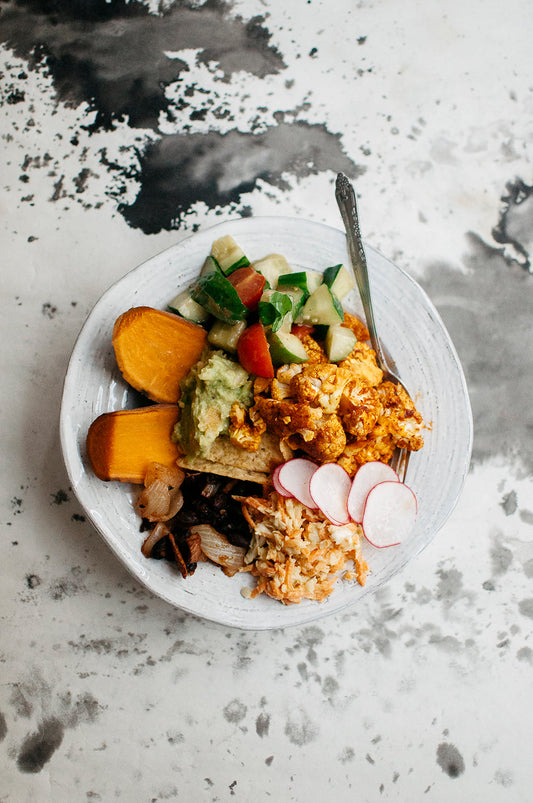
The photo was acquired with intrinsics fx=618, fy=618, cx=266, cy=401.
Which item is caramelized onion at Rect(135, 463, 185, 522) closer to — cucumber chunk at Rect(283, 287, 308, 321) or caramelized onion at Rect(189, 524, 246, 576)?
caramelized onion at Rect(189, 524, 246, 576)

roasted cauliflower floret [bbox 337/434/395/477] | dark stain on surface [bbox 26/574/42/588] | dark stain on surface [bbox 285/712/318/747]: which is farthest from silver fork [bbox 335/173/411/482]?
dark stain on surface [bbox 26/574/42/588]

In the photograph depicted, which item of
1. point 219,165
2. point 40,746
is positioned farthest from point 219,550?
point 219,165

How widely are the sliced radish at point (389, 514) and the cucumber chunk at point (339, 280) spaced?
847 millimetres

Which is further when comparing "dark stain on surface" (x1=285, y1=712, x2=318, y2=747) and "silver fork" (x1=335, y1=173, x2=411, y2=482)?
"dark stain on surface" (x1=285, y1=712, x2=318, y2=747)

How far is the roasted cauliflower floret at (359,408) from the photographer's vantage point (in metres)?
2.50

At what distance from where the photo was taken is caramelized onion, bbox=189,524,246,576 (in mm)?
2619

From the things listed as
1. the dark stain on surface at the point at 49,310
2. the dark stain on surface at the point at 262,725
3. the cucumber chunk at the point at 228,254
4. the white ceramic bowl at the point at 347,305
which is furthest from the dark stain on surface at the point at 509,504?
the dark stain on surface at the point at 49,310

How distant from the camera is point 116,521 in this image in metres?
2.58

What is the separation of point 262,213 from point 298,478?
141 cm

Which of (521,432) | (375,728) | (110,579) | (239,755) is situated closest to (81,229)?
(110,579)

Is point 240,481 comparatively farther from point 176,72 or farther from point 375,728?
point 176,72

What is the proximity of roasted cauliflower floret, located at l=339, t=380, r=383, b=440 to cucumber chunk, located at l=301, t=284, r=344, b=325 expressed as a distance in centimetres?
30

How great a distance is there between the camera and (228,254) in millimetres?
2654

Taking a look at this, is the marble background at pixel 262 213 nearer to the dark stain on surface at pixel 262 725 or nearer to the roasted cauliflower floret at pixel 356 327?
the dark stain on surface at pixel 262 725
